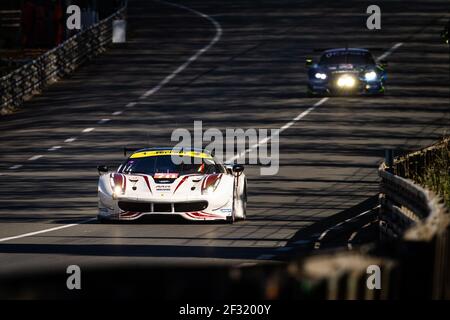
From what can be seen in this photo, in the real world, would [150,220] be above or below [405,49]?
below

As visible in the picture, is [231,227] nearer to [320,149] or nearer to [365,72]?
[320,149]

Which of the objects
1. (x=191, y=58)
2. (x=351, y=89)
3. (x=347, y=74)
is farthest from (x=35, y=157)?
(x=191, y=58)

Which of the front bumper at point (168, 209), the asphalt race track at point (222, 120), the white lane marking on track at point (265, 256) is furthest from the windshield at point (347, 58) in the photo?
the white lane marking on track at point (265, 256)

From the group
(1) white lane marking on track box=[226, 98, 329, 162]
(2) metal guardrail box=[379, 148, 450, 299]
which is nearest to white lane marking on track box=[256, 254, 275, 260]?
(2) metal guardrail box=[379, 148, 450, 299]

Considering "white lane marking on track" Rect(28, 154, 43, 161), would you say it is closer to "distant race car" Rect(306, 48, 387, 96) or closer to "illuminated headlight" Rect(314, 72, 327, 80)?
"distant race car" Rect(306, 48, 387, 96)

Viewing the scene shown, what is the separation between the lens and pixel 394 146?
34.6 meters

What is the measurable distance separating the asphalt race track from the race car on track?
0.75ft

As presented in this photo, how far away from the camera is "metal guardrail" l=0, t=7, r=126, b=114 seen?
1694 inches

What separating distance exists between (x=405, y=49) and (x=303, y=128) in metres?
16.5
